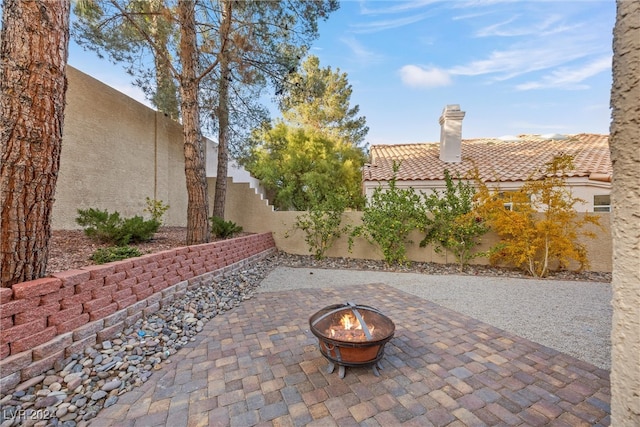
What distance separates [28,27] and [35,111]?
0.83 m

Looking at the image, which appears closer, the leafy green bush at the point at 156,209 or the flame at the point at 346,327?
the flame at the point at 346,327

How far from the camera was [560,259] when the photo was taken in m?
7.12

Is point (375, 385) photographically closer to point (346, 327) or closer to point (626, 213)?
point (346, 327)

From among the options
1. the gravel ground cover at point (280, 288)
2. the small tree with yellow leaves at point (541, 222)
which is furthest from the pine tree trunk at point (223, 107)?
the small tree with yellow leaves at point (541, 222)

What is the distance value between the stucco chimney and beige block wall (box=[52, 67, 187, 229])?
1089 cm

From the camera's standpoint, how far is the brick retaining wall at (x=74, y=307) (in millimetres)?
2256

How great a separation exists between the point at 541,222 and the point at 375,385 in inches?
265

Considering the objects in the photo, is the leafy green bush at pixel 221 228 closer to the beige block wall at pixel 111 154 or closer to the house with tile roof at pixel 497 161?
the beige block wall at pixel 111 154

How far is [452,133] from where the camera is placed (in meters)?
11.5

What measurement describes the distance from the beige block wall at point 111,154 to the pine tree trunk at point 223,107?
78.0 inches

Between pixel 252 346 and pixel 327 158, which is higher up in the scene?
pixel 327 158

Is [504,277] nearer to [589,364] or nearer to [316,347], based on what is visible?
[589,364]

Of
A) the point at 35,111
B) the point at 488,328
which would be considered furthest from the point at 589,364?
the point at 35,111

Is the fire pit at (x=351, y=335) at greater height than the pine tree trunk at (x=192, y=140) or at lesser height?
lesser
